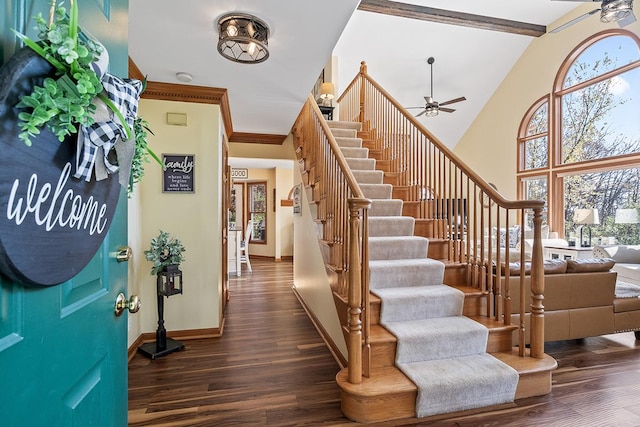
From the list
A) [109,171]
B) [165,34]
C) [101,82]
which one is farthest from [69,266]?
[165,34]

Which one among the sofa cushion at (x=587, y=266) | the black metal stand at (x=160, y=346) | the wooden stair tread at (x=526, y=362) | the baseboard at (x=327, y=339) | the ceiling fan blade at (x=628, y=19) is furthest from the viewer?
the ceiling fan blade at (x=628, y=19)

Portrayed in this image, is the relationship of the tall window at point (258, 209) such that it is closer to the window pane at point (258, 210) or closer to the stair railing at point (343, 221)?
the window pane at point (258, 210)

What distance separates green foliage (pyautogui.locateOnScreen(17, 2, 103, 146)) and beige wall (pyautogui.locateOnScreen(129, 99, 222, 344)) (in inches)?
101

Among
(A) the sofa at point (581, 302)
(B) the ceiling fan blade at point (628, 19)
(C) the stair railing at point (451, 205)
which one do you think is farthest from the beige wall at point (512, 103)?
(A) the sofa at point (581, 302)

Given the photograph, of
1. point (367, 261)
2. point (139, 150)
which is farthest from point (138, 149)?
point (367, 261)

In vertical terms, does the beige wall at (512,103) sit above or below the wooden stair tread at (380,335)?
above

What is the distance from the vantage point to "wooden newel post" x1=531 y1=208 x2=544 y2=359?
2.24 meters

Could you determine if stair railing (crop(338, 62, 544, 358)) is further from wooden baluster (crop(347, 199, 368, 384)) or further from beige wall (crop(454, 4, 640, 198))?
beige wall (crop(454, 4, 640, 198))

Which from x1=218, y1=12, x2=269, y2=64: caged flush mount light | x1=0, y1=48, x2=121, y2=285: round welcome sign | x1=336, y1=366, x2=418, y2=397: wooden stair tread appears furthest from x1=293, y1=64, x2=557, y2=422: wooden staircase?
x1=0, y1=48, x2=121, y2=285: round welcome sign

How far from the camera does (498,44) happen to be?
704cm

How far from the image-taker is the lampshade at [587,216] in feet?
16.2

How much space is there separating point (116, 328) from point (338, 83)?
6.92 meters

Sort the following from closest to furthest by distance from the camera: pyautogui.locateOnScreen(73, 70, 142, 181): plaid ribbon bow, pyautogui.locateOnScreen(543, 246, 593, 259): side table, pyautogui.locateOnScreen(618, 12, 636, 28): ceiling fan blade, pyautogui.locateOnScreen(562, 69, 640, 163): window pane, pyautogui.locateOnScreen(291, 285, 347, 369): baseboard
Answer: pyautogui.locateOnScreen(73, 70, 142, 181): plaid ribbon bow → pyautogui.locateOnScreen(291, 285, 347, 369): baseboard → pyautogui.locateOnScreen(618, 12, 636, 28): ceiling fan blade → pyautogui.locateOnScreen(543, 246, 593, 259): side table → pyautogui.locateOnScreen(562, 69, 640, 163): window pane

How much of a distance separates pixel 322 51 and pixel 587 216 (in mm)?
5297
